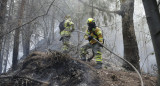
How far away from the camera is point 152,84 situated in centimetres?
348

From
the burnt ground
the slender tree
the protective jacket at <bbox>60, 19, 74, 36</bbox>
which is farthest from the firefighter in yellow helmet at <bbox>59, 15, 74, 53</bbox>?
the slender tree

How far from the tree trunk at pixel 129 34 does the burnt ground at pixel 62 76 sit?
1.96 meters

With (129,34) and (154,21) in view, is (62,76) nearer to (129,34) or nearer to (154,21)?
(154,21)

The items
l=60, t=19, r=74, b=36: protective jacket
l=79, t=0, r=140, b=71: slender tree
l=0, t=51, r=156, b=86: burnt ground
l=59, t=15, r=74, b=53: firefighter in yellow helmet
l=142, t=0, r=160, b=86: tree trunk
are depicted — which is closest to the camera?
l=142, t=0, r=160, b=86: tree trunk

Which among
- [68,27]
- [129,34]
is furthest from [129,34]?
[68,27]

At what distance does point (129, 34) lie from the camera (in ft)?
19.7

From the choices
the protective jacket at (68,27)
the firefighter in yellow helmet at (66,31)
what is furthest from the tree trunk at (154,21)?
the firefighter in yellow helmet at (66,31)

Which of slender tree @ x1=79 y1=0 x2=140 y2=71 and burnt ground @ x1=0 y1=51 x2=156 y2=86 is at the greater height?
slender tree @ x1=79 y1=0 x2=140 y2=71

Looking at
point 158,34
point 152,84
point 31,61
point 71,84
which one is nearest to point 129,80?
point 152,84

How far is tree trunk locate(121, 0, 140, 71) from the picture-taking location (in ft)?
19.3

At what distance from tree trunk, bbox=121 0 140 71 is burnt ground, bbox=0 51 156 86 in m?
1.96

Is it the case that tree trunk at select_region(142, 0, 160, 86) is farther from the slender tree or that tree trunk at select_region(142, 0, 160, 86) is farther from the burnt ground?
the slender tree

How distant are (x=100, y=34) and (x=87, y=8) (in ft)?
9.90

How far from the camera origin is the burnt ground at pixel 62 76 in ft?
11.1
